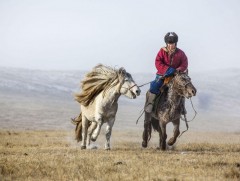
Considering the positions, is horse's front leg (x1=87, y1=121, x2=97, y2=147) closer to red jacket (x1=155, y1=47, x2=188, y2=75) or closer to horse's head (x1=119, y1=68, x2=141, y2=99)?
horse's head (x1=119, y1=68, x2=141, y2=99)

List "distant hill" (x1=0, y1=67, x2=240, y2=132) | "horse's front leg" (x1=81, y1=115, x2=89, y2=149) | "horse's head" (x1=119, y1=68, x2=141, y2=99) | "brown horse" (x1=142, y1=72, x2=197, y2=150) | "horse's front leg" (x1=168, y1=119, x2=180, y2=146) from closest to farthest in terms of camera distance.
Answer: "brown horse" (x1=142, y1=72, x2=197, y2=150) < "horse's head" (x1=119, y1=68, x2=141, y2=99) < "horse's front leg" (x1=168, y1=119, x2=180, y2=146) < "horse's front leg" (x1=81, y1=115, x2=89, y2=149) < "distant hill" (x1=0, y1=67, x2=240, y2=132)

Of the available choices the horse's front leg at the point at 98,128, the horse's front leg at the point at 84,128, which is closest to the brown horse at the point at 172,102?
the horse's front leg at the point at 98,128

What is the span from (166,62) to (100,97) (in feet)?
7.05

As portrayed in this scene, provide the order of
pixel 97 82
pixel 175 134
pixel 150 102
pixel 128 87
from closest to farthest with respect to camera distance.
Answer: pixel 128 87 → pixel 175 134 → pixel 150 102 → pixel 97 82

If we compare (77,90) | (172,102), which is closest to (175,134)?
(172,102)

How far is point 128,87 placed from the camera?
47.8 ft

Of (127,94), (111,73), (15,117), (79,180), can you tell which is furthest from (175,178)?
(15,117)

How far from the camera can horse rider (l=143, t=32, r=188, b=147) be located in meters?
15.2

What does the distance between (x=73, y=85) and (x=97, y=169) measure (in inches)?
4080

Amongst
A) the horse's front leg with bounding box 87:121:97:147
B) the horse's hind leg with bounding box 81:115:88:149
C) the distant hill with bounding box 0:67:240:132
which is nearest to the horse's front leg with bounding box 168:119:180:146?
the horse's front leg with bounding box 87:121:97:147

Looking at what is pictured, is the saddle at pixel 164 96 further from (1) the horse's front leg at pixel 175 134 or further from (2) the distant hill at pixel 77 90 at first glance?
(2) the distant hill at pixel 77 90

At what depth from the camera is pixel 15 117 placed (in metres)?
58.1

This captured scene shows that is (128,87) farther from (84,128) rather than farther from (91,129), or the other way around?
(84,128)

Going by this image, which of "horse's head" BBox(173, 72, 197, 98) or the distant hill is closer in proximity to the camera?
"horse's head" BBox(173, 72, 197, 98)
